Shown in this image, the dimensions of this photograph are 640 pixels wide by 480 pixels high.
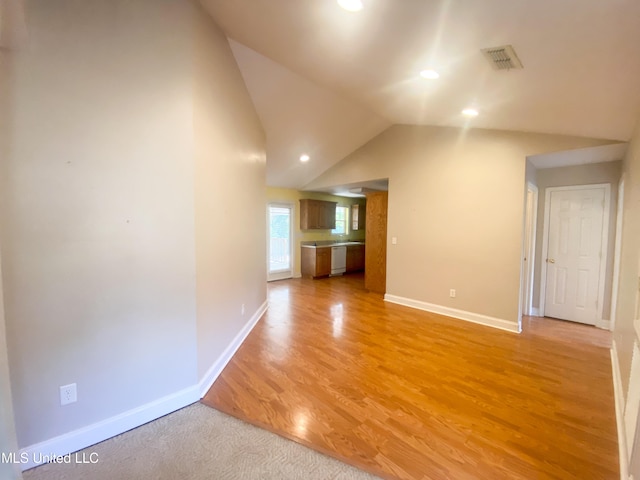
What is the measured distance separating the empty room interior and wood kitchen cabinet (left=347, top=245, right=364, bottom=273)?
3844 mm

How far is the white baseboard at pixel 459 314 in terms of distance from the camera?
3.61 meters

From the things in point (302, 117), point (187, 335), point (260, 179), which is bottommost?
point (187, 335)

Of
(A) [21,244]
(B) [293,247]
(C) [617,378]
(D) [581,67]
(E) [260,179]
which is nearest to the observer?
(A) [21,244]

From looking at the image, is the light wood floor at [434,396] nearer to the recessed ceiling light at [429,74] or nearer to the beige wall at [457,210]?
the beige wall at [457,210]

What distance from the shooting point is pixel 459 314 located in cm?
405

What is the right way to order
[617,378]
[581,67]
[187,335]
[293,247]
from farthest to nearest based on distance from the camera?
[293,247], [617,378], [187,335], [581,67]

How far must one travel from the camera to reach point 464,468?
1543 mm

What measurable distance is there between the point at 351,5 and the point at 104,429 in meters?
3.03

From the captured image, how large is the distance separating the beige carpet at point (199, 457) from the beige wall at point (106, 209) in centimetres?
19

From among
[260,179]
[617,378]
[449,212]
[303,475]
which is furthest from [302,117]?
[617,378]

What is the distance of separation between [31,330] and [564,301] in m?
5.73

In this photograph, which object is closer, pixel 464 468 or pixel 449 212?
pixel 464 468

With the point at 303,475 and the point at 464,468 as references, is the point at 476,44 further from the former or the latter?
the point at 303,475

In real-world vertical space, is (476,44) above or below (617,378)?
above
